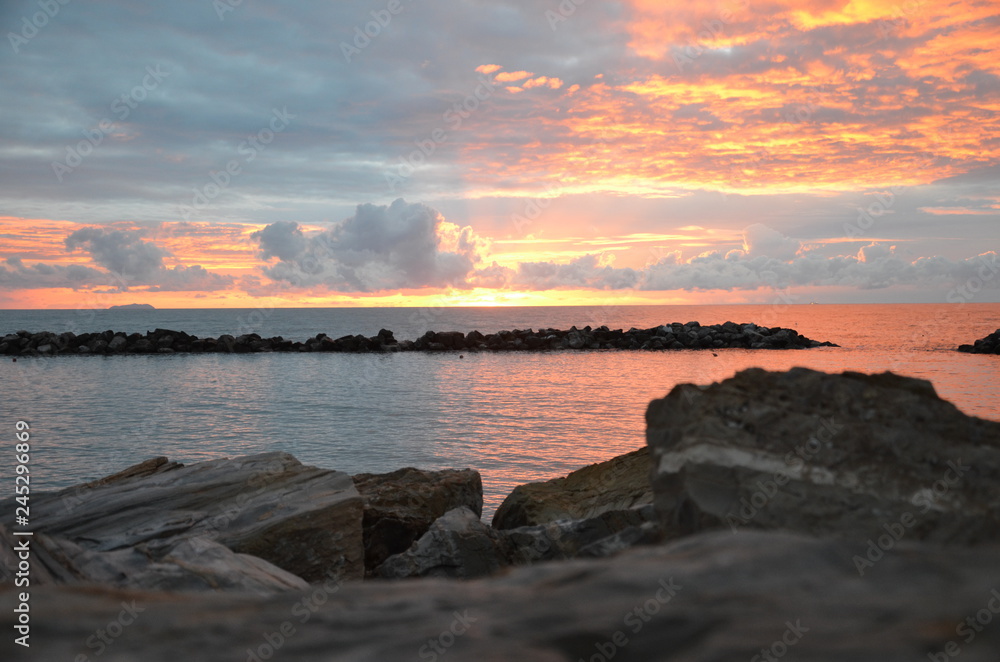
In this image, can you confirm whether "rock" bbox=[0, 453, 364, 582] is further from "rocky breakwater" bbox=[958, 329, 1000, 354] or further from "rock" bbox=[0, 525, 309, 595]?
"rocky breakwater" bbox=[958, 329, 1000, 354]

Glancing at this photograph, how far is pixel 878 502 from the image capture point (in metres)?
4.18

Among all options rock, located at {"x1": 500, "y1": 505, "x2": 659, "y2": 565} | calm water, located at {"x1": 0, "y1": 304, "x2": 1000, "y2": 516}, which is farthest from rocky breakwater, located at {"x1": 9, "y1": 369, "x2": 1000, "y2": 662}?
rock, located at {"x1": 500, "y1": 505, "x2": 659, "y2": 565}

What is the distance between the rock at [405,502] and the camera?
32.3ft

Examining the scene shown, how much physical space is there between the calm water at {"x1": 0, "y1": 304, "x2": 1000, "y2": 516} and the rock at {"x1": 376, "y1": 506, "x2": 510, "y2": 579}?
3.68 metres

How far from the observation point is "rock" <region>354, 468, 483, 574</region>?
9.85 m

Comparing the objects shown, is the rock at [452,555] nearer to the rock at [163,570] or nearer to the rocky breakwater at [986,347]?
the rock at [163,570]

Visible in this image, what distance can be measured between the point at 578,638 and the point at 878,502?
247 cm

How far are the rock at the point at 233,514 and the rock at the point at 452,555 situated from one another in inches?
→ 21.9

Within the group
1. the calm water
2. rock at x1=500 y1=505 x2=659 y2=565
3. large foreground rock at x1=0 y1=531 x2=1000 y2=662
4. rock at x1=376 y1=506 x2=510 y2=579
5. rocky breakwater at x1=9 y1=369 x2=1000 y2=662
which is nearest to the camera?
large foreground rock at x1=0 y1=531 x2=1000 y2=662

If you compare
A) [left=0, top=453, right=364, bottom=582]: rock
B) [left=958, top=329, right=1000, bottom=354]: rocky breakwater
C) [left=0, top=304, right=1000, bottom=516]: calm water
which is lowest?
[left=0, top=304, right=1000, bottom=516]: calm water

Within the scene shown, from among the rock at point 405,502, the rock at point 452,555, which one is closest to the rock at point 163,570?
the rock at point 452,555

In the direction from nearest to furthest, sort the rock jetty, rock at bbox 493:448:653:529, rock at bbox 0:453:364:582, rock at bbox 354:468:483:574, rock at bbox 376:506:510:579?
1. rock at bbox 0:453:364:582
2. rock at bbox 376:506:510:579
3. rock at bbox 354:468:483:574
4. rock at bbox 493:448:653:529
5. the rock jetty

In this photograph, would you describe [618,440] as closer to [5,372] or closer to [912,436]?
[912,436]

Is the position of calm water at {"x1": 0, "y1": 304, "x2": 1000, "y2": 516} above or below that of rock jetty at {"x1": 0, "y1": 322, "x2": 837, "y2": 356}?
below
